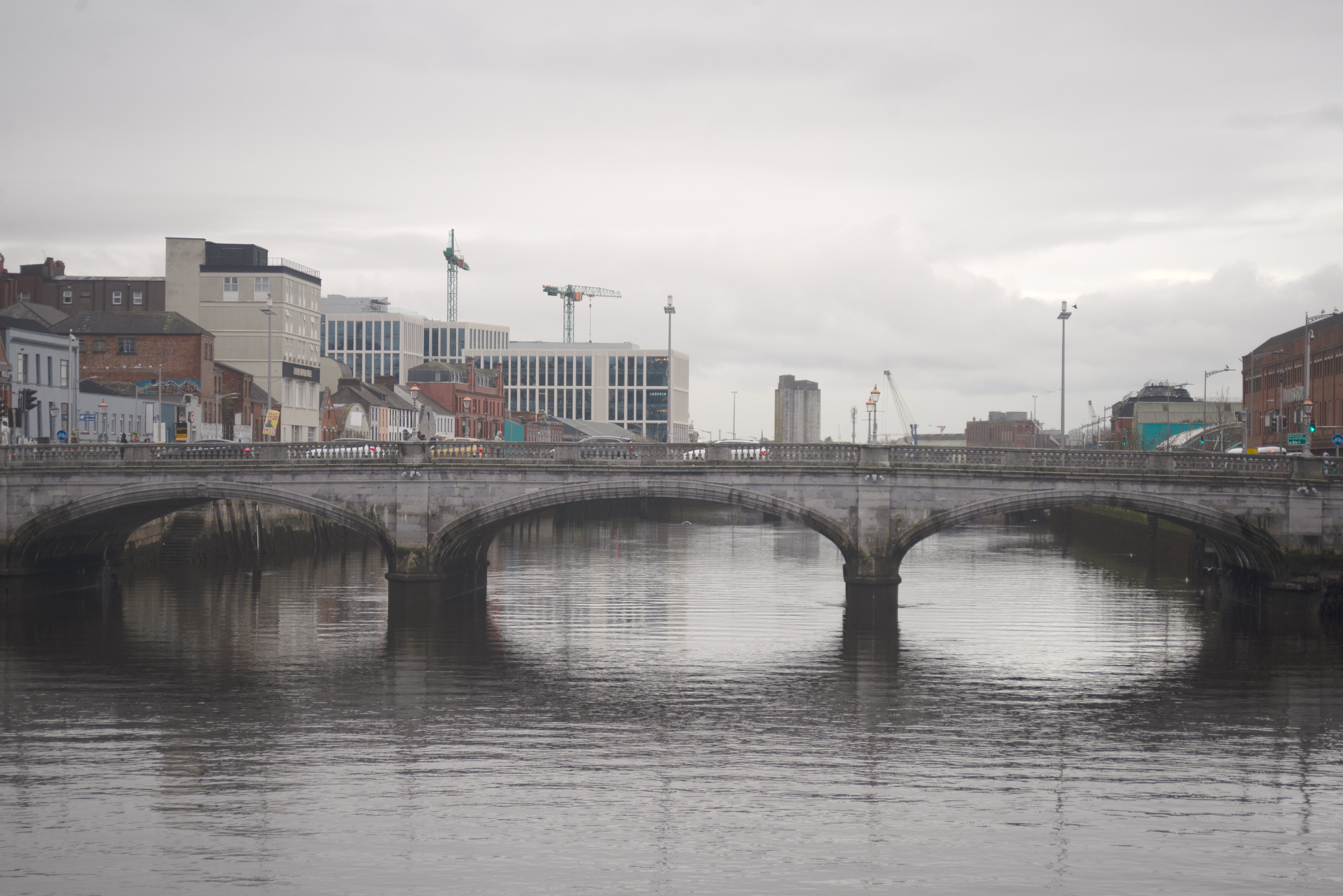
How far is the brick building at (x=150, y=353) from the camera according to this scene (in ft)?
309

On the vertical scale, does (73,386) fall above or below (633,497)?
above

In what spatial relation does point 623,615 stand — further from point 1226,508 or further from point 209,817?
point 209,817

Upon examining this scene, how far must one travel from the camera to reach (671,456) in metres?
53.1

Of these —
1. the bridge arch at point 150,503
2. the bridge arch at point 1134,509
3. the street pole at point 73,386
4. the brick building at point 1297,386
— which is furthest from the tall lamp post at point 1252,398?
the street pole at point 73,386

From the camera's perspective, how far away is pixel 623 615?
5322cm

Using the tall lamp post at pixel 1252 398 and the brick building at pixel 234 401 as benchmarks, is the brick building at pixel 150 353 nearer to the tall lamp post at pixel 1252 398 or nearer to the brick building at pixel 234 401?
the brick building at pixel 234 401

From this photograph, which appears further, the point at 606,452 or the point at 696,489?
the point at 606,452

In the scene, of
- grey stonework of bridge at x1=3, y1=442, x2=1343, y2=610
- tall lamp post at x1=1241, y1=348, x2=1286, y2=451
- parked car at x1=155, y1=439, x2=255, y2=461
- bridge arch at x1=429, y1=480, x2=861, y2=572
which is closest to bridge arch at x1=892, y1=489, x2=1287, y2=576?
grey stonework of bridge at x1=3, y1=442, x2=1343, y2=610

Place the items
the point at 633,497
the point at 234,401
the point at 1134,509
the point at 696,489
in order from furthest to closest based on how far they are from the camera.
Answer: the point at 234,401 → the point at 633,497 → the point at 696,489 → the point at 1134,509

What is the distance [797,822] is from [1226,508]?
104 ft

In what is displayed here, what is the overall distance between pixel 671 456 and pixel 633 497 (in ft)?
7.46

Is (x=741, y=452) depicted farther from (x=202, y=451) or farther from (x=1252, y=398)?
(x=1252, y=398)

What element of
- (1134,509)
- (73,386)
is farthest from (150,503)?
(1134,509)

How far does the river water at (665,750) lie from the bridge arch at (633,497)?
10.1 ft
